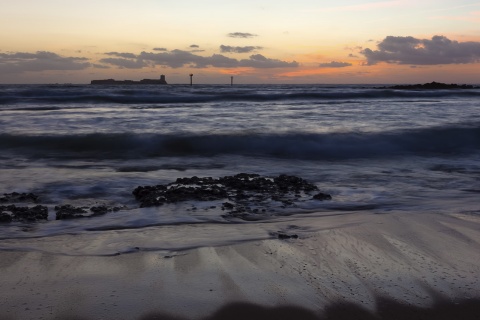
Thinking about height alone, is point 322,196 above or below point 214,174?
above

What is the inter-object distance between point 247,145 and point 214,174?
3.58 m

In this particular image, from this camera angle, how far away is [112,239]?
4195 mm

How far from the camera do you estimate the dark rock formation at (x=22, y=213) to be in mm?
4895

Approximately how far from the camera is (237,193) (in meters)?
6.03

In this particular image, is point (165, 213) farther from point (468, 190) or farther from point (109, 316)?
point (468, 190)

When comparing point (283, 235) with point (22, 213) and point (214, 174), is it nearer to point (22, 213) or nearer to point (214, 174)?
point (22, 213)

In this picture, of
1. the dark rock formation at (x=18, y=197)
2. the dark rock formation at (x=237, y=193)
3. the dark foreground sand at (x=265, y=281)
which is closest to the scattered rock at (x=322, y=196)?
the dark rock formation at (x=237, y=193)

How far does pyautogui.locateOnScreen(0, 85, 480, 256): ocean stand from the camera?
4508 millimetres

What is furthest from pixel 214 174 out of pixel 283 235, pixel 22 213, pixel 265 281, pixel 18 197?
pixel 265 281

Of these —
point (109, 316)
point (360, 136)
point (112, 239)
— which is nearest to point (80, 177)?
point (112, 239)

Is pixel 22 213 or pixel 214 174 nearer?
pixel 22 213

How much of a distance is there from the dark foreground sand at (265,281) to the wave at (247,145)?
6.45m

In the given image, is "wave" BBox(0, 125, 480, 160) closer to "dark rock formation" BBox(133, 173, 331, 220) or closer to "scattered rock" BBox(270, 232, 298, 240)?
"dark rock formation" BBox(133, 173, 331, 220)

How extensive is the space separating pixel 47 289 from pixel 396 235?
9.13 ft
